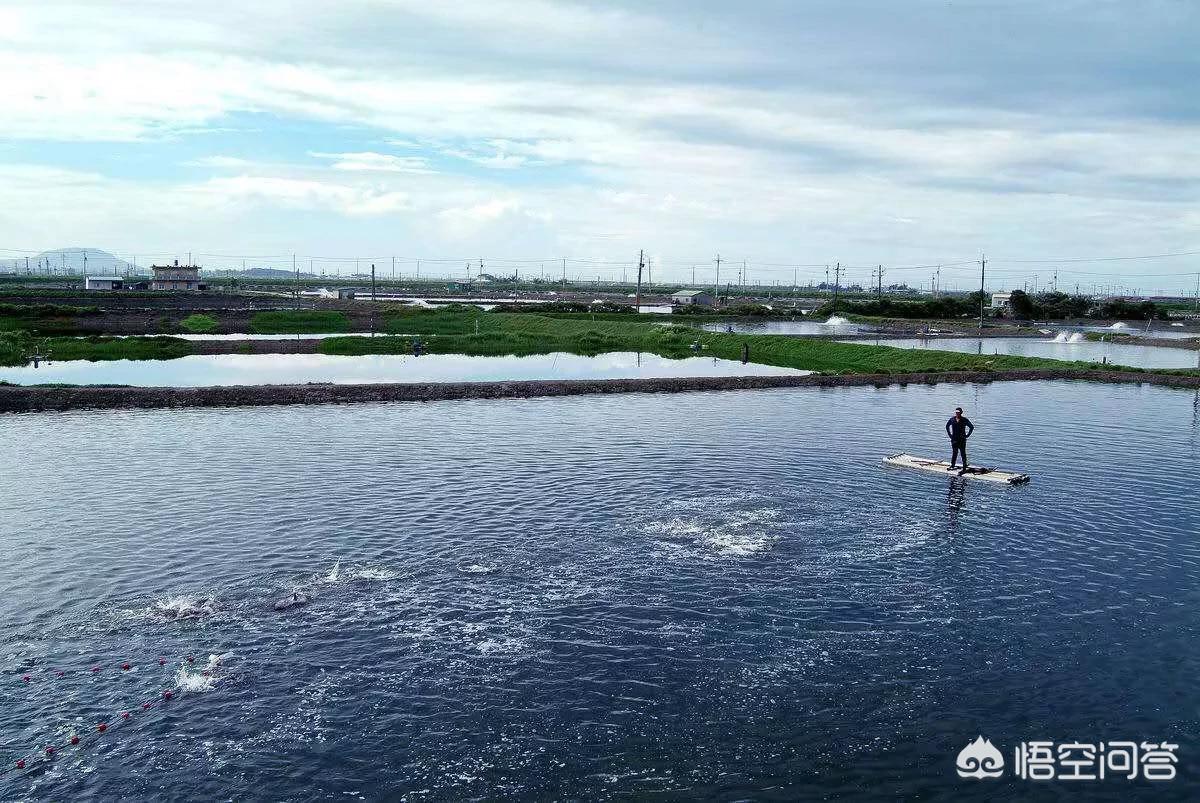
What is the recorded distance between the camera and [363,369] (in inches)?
2815

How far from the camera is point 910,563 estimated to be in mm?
26344

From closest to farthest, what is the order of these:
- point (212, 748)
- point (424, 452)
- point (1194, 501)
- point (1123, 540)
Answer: point (212, 748)
point (1123, 540)
point (1194, 501)
point (424, 452)

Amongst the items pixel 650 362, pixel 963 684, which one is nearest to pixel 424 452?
pixel 963 684

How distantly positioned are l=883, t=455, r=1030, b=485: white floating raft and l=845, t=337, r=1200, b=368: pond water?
53991mm

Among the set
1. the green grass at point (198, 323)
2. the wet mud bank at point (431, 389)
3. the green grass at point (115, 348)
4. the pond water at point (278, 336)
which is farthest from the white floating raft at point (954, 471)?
the green grass at point (198, 323)

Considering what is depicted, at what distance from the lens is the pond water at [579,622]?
16.3m

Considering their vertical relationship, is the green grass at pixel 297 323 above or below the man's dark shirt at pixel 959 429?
above

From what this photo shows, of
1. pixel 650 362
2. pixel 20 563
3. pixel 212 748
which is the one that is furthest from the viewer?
pixel 650 362

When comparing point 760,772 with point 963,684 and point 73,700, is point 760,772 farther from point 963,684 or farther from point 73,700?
point 73,700

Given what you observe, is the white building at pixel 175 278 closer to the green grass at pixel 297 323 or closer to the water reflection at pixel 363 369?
the green grass at pixel 297 323

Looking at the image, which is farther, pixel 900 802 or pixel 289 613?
pixel 289 613

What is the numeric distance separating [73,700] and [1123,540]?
2957 centimetres

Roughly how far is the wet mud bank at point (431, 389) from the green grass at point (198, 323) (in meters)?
49.5

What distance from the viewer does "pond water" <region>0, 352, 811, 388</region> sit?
62.8m
